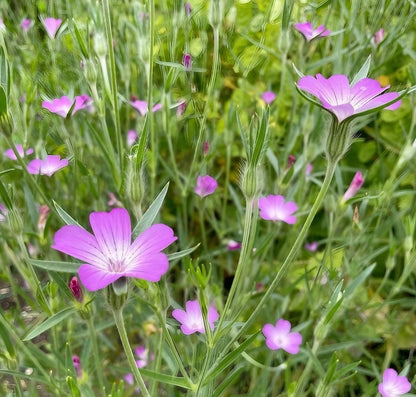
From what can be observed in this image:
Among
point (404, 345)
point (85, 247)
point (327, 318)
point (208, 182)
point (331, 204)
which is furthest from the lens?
point (404, 345)

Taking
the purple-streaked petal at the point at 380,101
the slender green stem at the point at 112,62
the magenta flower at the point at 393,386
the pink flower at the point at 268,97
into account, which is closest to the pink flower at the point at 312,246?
the pink flower at the point at 268,97

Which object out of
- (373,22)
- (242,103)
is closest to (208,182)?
(373,22)

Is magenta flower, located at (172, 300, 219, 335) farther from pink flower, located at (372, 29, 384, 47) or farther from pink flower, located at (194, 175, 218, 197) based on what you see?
pink flower, located at (372, 29, 384, 47)

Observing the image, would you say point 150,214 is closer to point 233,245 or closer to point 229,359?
point 229,359

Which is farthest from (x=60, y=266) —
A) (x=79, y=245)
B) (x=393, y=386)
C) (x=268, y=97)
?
(x=268, y=97)

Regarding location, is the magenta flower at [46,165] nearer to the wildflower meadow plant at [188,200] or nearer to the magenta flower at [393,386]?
the wildflower meadow plant at [188,200]

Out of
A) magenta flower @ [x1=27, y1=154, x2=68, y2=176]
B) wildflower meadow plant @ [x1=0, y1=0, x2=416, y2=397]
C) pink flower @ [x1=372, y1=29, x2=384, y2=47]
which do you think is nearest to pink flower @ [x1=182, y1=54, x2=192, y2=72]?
wildflower meadow plant @ [x1=0, y1=0, x2=416, y2=397]

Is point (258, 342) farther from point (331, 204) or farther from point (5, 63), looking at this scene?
point (5, 63)
